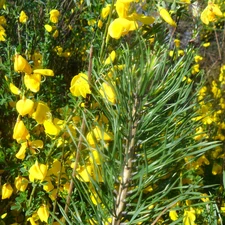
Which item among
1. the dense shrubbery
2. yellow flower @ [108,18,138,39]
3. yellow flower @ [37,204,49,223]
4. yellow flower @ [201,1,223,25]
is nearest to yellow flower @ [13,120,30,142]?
the dense shrubbery

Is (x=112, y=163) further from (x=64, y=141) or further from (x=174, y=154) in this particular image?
(x=64, y=141)

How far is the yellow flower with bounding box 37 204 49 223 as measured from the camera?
4.04ft

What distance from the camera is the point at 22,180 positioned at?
1306 millimetres

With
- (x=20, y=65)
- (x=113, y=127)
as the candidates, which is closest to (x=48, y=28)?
(x=20, y=65)

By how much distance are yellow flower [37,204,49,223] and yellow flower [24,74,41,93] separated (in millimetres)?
369

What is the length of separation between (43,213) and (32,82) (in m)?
0.38

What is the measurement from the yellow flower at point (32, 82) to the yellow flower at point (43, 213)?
369 mm

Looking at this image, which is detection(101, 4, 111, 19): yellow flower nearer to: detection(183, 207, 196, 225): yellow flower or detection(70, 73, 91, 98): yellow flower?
detection(70, 73, 91, 98): yellow flower

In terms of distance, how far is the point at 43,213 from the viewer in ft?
4.09

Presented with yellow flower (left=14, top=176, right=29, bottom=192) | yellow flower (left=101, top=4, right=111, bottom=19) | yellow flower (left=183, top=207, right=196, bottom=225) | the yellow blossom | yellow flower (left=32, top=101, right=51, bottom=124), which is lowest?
yellow flower (left=183, top=207, right=196, bottom=225)

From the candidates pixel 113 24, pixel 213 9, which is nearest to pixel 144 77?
pixel 113 24

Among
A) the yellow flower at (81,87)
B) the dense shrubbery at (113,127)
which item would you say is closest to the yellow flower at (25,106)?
the dense shrubbery at (113,127)

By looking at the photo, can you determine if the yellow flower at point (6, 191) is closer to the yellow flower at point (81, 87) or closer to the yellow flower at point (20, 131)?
the yellow flower at point (20, 131)

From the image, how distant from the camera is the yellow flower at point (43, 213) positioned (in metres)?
1.23
